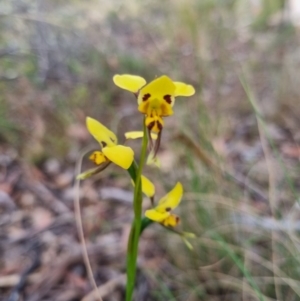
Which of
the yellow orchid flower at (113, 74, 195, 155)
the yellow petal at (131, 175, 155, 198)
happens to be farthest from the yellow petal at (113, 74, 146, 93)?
the yellow petal at (131, 175, 155, 198)

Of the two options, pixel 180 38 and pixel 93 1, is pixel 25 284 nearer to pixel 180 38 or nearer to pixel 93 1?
pixel 180 38

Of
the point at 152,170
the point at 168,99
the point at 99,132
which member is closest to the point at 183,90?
the point at 168,99

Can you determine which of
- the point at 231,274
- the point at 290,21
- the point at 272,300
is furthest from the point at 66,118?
the point at 290,21

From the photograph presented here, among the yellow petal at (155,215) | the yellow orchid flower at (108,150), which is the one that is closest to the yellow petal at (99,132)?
the yellow orchid flower at (108,150)

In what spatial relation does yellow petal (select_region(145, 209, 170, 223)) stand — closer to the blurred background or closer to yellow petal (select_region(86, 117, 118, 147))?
yellow petal (select_region(86, 117, 118, 147))

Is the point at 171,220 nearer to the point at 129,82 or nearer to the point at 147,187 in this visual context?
the point at 147,187

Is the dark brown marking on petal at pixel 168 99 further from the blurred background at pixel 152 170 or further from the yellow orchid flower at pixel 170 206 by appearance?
the blurred background at pixel 152 170
